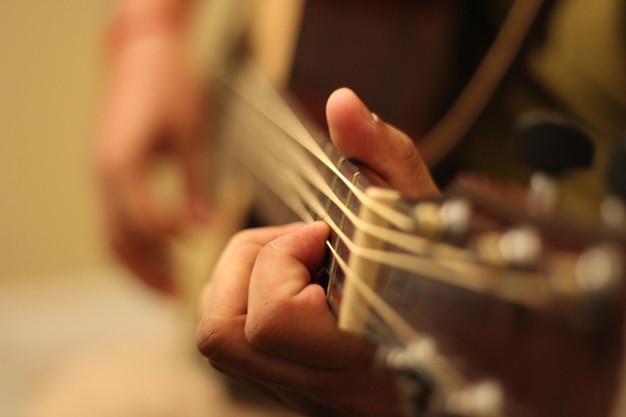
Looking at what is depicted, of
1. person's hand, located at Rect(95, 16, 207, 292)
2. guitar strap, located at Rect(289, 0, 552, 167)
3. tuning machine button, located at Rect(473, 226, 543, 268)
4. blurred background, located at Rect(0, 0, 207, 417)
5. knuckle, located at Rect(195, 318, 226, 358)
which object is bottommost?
blurred background, located at Rect(0, 0, 207, 417)

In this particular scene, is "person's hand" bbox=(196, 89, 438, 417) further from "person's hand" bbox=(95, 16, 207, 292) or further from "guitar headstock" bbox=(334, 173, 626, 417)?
"person's hand" bbox=(95, 16, 207, 292)

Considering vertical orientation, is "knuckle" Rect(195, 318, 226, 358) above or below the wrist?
above

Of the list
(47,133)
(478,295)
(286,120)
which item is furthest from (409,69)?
(47,133)

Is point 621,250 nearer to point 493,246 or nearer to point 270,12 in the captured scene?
point 493,246

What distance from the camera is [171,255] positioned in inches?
38.3

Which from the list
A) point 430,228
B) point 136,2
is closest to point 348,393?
point 430,228

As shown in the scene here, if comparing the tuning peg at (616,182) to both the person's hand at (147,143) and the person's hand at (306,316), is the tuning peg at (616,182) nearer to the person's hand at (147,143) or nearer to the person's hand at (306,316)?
the person's hand at (306,316)

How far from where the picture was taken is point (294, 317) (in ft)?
1.01

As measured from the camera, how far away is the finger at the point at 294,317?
0.31 meters

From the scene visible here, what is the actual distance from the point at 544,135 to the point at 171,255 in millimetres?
729

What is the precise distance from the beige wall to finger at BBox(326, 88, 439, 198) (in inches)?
55.2

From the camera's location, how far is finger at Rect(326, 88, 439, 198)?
0.32 m

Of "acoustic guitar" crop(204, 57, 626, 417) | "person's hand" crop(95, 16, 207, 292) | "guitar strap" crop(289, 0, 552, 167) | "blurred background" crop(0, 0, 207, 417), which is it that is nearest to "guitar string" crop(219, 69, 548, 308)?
"acoustic guitar" crop(204, 57, 626, 417)

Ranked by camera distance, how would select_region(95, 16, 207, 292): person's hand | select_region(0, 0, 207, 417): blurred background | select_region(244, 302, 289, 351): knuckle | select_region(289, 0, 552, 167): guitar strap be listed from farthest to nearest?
select_region(0, 0, 207, 417): blurred background → select_region(95, 16, 207, 292): person's hand → select_region(289, 0, 552, 167): guitar strap → select_region(244, 302, 289, 351): knuckle
